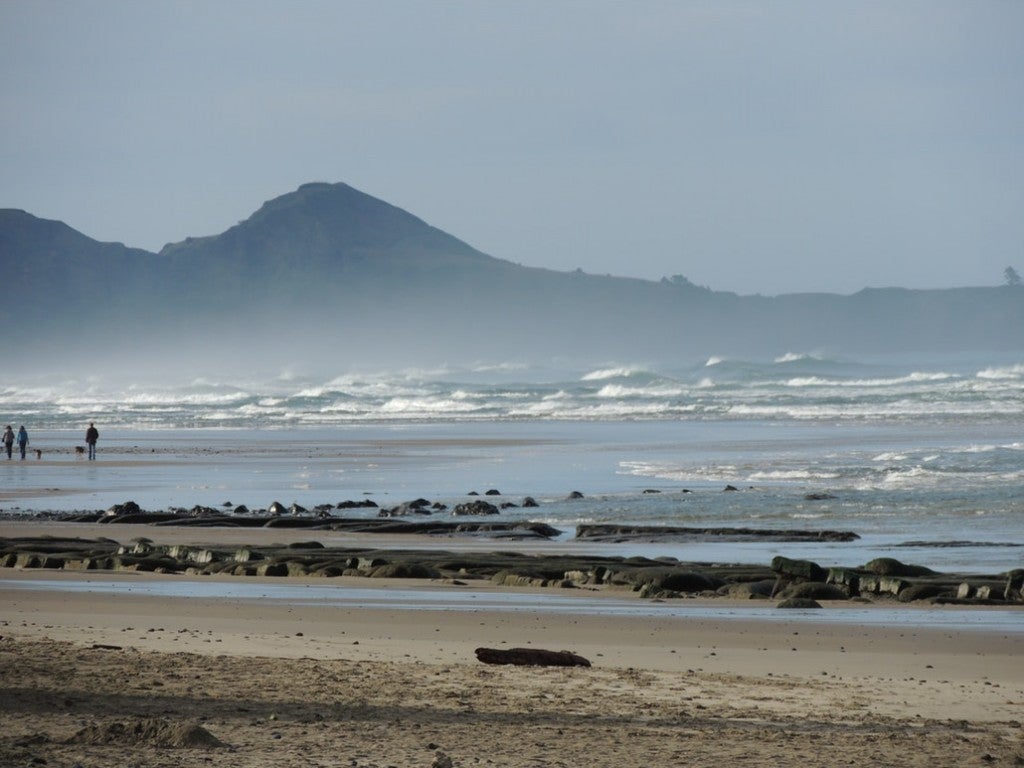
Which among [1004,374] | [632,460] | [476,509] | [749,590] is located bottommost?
[749,590]

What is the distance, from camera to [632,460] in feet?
104

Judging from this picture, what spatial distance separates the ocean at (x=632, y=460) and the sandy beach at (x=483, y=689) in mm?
5033

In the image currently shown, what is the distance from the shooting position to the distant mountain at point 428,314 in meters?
164

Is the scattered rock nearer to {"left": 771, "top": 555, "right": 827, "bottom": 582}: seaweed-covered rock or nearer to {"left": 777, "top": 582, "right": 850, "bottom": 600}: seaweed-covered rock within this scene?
{"left": 777, "top": 582, "right": 850, "bottom": 600}: seaweed-covered rock

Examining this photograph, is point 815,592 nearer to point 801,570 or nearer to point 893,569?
point 801,570

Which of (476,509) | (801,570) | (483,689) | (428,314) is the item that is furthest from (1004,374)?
(428,314)

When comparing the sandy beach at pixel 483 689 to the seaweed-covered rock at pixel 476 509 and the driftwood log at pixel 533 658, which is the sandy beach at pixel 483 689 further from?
the seaweed-covered rock at pixel 476 509

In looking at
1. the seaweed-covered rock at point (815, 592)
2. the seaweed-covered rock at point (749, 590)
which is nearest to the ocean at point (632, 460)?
the seaweed-covered rock at point (815, 592)

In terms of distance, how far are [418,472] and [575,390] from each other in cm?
5577

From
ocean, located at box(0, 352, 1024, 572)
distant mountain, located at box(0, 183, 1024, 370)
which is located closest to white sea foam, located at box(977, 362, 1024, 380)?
ocean, located at box(0, 352, 1024, 572)

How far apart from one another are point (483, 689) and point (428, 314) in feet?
568

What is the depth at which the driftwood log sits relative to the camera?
8.83 m

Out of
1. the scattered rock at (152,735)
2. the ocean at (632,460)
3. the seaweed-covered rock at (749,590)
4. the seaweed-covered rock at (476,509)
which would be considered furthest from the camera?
the seaweed-covered rock at (476,509)

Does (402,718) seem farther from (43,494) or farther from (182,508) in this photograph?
(43,494)
